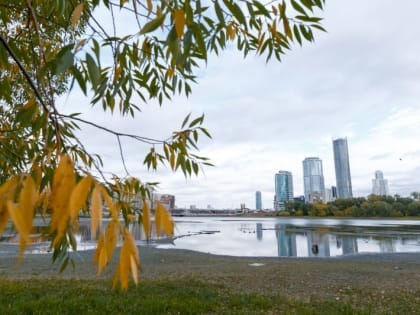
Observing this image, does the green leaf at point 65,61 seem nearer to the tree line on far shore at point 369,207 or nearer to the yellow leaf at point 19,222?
the yellow leaf at point 19,222

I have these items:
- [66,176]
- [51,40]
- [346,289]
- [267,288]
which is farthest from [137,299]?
[66,176]

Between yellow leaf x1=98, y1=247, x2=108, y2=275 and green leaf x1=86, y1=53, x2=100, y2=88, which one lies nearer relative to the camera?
yellow leaf x1=98, y1=247, x2=108, y2=275

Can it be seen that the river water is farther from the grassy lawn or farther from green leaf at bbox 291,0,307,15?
green leaf at bbox 291,0,307,15

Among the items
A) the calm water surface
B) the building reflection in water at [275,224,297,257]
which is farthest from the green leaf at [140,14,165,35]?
the building reflection in water at [275,224,297,257]

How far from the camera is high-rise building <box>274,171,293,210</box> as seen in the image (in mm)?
158500

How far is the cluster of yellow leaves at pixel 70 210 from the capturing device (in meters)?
0.66

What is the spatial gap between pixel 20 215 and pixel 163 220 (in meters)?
0.37

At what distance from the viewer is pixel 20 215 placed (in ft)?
2.11

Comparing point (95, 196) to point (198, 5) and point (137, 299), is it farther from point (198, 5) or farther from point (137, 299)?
point (137, 299)

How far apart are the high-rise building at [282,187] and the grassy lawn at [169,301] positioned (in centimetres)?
15142

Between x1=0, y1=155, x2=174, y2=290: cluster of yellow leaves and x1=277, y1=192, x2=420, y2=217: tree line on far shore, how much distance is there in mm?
90867

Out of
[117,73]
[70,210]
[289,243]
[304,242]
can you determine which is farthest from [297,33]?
[304,242]

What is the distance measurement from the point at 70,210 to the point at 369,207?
91533 mm

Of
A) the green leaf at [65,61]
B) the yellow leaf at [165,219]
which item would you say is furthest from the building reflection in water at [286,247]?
the green leaf at [65,61]
